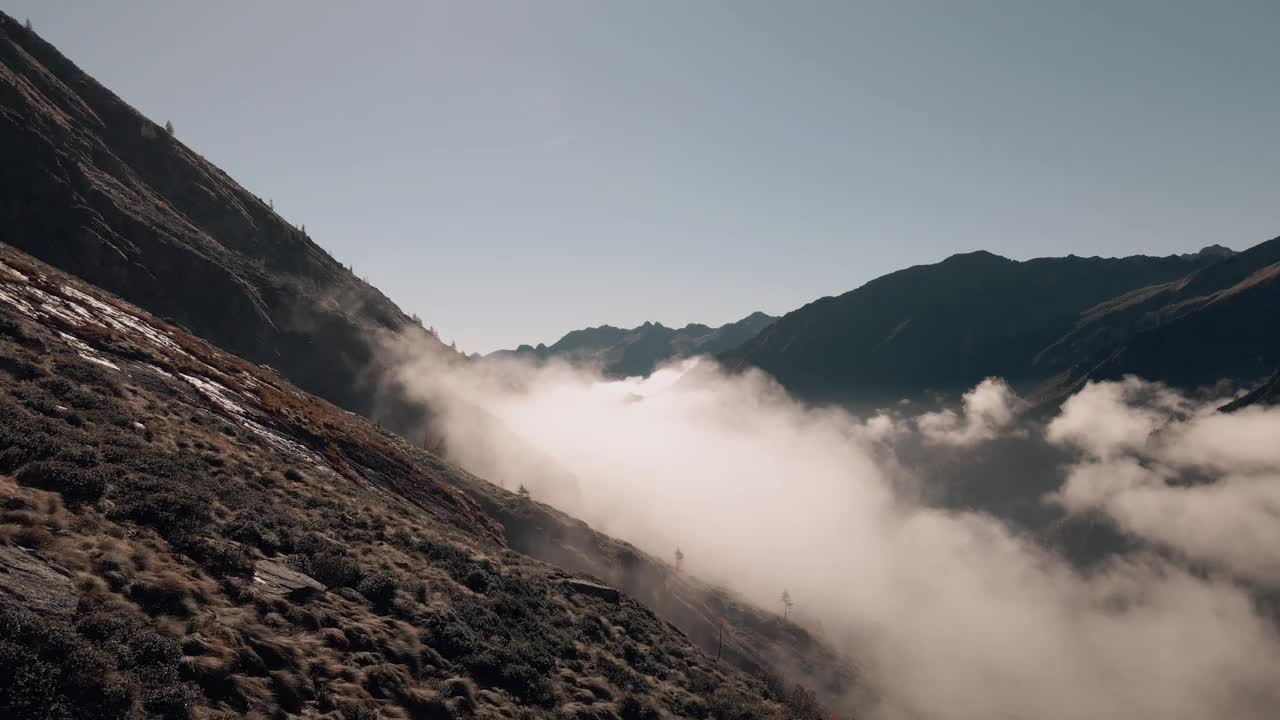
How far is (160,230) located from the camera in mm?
132750

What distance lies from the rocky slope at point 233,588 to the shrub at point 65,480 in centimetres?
7

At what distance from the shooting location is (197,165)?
173500 mm

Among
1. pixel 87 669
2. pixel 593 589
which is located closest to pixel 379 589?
pixel 87 669

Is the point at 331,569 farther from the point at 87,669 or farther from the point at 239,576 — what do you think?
the point at 87,669

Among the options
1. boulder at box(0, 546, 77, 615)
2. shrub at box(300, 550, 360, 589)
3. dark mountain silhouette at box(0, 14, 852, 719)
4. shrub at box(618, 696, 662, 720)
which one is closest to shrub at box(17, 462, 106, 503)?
dark mountain silhouette at box(0, 14, 852, 719)

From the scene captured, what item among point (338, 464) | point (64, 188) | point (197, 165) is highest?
point (197, 165)

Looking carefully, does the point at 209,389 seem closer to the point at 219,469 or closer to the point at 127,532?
the point at 219,469

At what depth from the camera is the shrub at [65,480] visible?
779 inches

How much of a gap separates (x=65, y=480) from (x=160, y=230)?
142293mm

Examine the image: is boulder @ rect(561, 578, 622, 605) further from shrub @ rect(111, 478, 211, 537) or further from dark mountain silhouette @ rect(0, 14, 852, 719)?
shrub @ rect(111, 478, 211, 537)

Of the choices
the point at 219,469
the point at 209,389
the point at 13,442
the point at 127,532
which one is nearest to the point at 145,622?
the point at 127,532

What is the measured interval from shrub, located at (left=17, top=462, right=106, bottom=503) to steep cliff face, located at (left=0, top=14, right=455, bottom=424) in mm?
114714

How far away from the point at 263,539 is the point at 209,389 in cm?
2886

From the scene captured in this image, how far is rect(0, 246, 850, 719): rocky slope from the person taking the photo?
14.6 m
